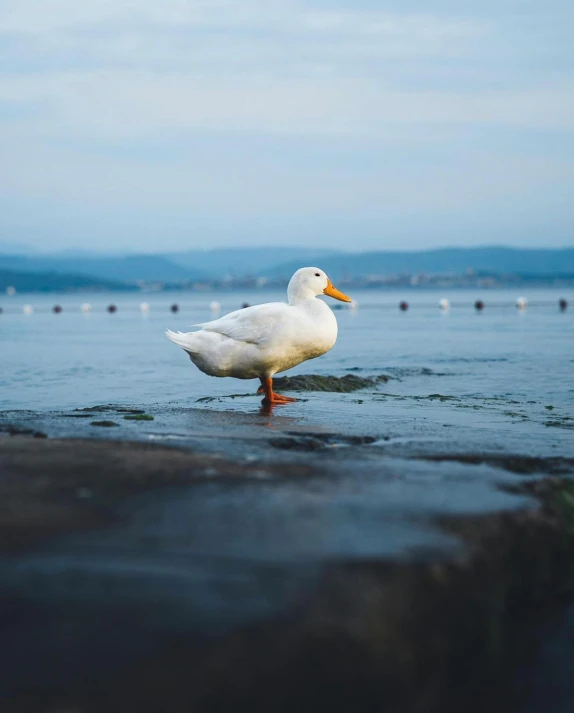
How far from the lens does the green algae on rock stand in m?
12.7

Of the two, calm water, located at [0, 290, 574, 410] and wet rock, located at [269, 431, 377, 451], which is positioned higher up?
wet rock, located at [269, 431, 377, 451]

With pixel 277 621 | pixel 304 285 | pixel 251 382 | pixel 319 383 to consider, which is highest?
pixel 304 285

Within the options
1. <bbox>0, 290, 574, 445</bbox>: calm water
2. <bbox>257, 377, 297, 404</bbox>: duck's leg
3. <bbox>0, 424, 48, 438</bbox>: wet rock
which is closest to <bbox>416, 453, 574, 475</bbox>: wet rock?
<bbox>0, 290, 574, 445</bbox>: calm water

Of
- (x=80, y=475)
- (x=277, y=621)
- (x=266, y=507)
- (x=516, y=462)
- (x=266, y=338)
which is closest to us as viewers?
(x=277, y=621)

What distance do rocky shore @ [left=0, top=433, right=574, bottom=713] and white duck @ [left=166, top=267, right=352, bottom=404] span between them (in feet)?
16.2

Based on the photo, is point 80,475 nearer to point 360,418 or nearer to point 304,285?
point 360,418

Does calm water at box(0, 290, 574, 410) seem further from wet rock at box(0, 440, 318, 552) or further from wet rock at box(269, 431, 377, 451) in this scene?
wet rock at box(0, 440, 318, 552)

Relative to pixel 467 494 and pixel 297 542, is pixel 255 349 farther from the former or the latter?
pixel 297 542

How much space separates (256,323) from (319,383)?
3.67 meters

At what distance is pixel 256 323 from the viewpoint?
9547 millimetres

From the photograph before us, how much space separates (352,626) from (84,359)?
20489 mm

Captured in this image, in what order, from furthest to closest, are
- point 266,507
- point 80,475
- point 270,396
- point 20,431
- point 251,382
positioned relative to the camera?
point 251,382
point 270,396
point 20,431
point 80,475
point 266,507

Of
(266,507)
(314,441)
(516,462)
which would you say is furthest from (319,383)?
(266,507)

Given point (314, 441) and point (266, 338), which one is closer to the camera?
point (314, 441)
